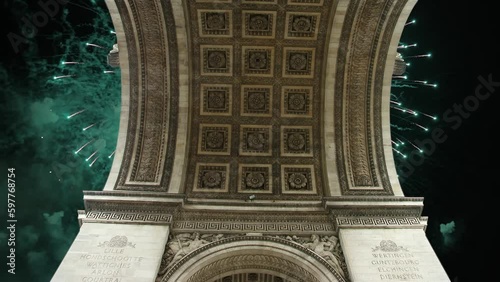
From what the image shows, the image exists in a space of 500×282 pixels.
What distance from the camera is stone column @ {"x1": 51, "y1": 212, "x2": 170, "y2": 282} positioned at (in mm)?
9031

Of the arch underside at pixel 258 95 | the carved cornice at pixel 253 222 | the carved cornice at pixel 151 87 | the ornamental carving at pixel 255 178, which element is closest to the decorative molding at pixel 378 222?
the carved cornice at pixel 253 222

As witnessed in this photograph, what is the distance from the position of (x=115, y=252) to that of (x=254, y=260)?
2.80m

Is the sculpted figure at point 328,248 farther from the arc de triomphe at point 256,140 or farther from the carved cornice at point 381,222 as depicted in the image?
the carved cornice at point 381,222

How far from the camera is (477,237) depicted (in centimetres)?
1722

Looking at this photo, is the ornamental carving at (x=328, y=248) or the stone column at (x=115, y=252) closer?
the stone column at (x=115, y=252)

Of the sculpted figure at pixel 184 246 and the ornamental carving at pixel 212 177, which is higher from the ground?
the ornamental carving at pixel 212 177

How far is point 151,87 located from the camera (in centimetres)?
1251

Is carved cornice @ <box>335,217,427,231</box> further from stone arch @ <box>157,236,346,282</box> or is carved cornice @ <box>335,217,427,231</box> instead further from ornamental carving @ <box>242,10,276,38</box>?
ornamental carving @ <box>242,10,276,38</box>

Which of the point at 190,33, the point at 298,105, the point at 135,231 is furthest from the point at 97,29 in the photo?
the point at 135,231

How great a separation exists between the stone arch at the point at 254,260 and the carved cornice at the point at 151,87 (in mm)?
2469

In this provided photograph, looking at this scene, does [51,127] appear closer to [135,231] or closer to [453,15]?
[135,231]

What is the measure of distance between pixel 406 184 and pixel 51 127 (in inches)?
525

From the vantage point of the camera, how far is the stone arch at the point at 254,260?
985cm

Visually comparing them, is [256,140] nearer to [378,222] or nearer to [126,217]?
[378,222]
